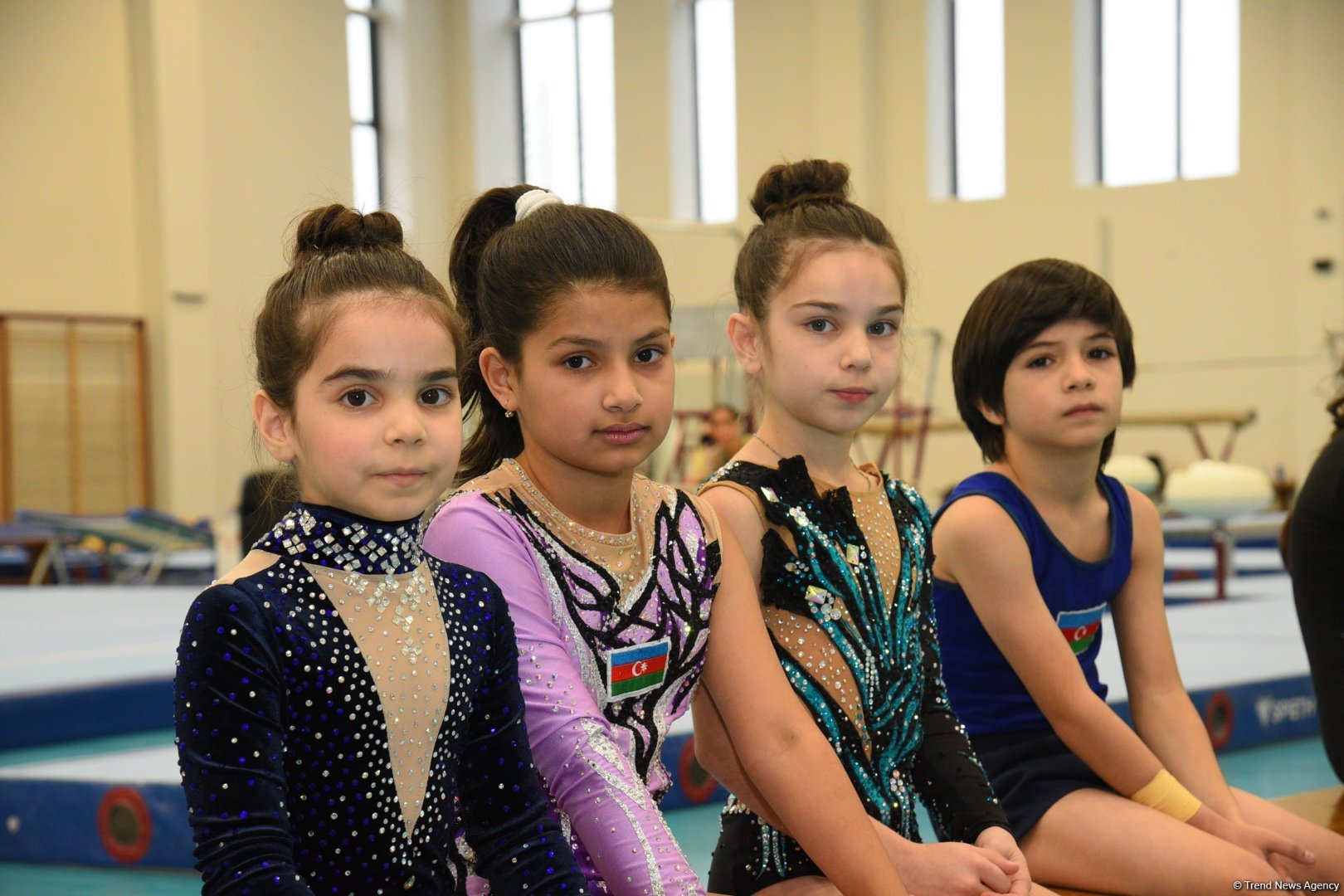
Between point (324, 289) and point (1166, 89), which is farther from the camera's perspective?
point (1166, 89)

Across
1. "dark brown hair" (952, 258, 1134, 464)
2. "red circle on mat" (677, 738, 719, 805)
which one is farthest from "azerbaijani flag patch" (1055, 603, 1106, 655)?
"red circle on mat" (677, 738, 719, 805)

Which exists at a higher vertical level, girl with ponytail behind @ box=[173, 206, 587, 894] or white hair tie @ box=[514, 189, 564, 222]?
white hair tie @ box=[514, 189, 564, 222]

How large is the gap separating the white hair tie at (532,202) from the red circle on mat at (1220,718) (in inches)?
116

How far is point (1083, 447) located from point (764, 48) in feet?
40.1

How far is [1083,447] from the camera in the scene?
214 centimetres

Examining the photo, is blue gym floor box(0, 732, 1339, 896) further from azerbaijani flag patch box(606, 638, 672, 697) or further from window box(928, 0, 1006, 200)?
window box(928, 0, 1006, 200)

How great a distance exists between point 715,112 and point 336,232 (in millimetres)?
13440

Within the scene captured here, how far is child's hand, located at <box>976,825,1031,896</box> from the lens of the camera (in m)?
1.62

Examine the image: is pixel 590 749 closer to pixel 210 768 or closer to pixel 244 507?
pixel 210 768

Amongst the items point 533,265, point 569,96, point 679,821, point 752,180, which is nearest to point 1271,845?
point 533,265

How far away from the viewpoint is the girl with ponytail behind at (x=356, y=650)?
1.17 metres

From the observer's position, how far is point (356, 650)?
125cm

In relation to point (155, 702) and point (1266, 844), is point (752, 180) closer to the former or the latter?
point (155, 702)

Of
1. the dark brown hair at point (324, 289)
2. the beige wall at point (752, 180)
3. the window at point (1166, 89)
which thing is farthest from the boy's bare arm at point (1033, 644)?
the window at point (1166, 89)
